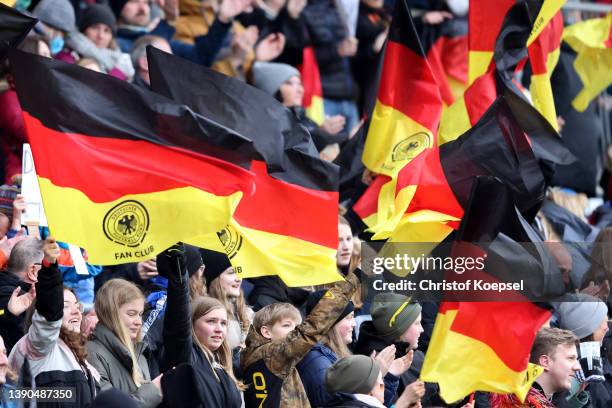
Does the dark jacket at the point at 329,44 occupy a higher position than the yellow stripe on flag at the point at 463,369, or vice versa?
the dark jacket at the point at 329,44

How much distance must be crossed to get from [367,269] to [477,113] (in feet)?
7.54

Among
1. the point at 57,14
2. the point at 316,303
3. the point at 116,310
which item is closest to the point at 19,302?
the point at 116,310

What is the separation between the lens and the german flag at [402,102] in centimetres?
1169

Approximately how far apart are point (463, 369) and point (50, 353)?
2.50m

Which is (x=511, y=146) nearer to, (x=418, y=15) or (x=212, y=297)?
(x=212, y=297)

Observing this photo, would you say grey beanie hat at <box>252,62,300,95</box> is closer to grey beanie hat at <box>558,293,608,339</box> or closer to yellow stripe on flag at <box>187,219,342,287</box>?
grey beanie hat at <box>558,293,608,339</box>

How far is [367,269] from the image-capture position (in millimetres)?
10164

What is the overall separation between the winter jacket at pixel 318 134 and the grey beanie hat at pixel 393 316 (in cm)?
352

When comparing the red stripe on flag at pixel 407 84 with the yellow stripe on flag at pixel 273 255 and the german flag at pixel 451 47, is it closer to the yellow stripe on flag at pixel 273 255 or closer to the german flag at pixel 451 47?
the yellow stripe on flag at pixel 273 255

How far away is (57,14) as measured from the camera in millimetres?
12648

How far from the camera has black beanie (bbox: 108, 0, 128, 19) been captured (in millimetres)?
14385

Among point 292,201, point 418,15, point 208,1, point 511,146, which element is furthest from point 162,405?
point 418,15

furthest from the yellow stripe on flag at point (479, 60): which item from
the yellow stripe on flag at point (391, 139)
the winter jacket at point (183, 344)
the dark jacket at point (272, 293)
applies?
the winter jacket at point (183, 344)

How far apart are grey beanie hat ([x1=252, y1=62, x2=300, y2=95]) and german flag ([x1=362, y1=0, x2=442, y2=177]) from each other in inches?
93.1
